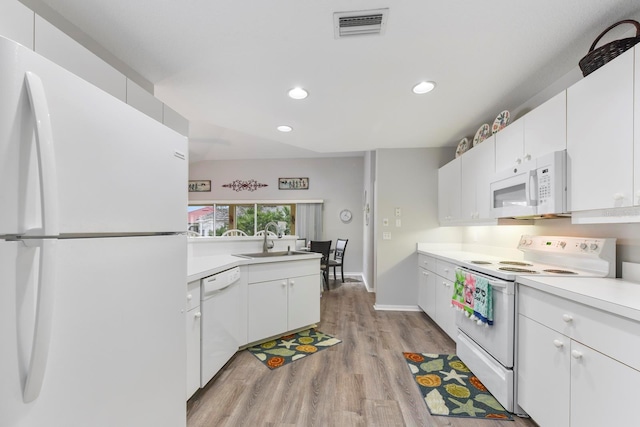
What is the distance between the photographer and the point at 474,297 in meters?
1.96

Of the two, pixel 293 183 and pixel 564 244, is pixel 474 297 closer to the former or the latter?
pixel 564 244

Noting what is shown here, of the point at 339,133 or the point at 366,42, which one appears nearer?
the point at 366,42

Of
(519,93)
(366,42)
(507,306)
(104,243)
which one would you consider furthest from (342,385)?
(519,93)

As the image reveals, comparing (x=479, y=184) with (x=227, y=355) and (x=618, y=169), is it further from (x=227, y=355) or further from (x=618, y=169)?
(x=227, y=355)

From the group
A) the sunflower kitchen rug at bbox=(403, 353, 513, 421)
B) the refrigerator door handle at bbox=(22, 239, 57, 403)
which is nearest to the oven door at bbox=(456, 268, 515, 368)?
the sunflower kitchen rug at bbox=(403, 353, 513, 421)

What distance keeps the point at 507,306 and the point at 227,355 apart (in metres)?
2.06

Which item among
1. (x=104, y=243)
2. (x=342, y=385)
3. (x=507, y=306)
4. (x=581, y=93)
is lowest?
(x=342, y=385)

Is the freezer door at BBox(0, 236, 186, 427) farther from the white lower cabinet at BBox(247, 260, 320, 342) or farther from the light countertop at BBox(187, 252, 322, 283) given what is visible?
the white lower cabinet at BBox(247, 260, 320, 342)

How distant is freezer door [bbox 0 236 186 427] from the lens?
0.61 metres

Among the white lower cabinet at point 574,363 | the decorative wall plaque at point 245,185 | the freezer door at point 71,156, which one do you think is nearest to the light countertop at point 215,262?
the freezer door at point 71,156

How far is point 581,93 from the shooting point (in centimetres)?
144

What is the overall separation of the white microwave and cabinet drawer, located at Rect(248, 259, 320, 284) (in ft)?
6.06

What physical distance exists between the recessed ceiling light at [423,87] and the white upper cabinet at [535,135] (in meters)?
0.70

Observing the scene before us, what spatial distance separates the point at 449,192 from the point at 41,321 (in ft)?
11.3
